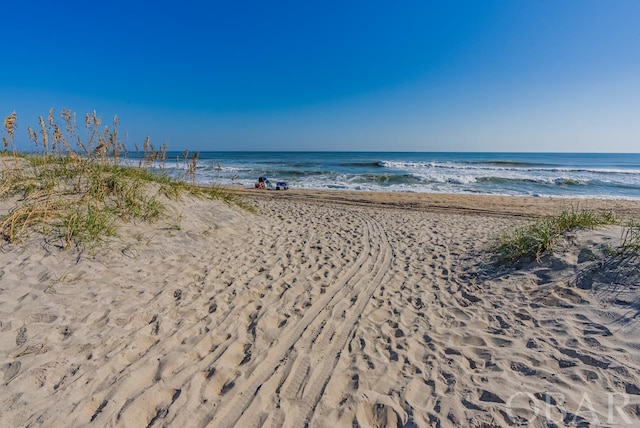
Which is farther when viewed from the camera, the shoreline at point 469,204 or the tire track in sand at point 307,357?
the shoreline at point 469,204

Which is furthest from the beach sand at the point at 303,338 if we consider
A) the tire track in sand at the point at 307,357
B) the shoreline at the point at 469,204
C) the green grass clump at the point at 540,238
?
the shoreline at the point at 469,204

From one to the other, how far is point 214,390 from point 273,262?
281cm

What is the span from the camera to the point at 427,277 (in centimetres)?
488

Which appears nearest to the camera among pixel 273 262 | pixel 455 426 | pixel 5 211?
pixel 455 426

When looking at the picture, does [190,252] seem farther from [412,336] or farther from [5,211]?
[412,336]

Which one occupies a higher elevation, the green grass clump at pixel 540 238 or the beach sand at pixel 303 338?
the green grass clump at pixel 540 238

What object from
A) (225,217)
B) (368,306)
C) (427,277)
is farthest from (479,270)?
(225,217)

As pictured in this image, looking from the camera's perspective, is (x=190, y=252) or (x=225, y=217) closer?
(x=190, y=252)

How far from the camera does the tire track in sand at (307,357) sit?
2.31m

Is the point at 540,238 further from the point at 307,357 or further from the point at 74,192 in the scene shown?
the point at 74,192

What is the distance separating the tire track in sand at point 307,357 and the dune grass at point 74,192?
10.4 feet

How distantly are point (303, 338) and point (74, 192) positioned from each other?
16.2ft

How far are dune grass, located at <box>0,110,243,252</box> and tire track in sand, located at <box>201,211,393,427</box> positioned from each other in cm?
318

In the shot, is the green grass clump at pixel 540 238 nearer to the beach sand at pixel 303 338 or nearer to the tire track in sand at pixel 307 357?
the beach sand at pixel 303 338
